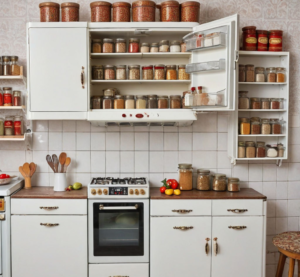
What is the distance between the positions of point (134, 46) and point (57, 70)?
0.69 metres

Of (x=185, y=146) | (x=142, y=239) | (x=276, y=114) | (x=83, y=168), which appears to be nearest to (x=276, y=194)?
(x=276, y=114)

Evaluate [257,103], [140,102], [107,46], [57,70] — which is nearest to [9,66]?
[57,70]

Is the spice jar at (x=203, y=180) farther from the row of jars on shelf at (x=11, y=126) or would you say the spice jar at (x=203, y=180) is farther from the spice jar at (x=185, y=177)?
the row of jars on shelf at (x=11, y=126)

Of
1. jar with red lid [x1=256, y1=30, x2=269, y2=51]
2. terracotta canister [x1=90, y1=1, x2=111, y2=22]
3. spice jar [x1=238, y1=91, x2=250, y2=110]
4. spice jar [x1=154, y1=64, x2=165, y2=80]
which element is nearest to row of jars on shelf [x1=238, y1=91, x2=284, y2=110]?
spice jar [x1=238, y1=91, x2=250, y2=110]

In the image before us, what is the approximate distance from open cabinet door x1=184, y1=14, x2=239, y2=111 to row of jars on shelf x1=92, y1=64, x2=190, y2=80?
0.60 ft

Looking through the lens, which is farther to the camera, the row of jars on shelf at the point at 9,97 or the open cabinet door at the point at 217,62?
the row of jars on shelf at the point at 9,97

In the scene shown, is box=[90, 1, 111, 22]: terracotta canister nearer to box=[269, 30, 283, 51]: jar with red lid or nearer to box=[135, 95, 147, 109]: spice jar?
box=[135, 95, 147, 109]: spice jar

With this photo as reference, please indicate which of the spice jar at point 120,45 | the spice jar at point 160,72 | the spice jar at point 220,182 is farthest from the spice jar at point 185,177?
the spice jar at point 120,45

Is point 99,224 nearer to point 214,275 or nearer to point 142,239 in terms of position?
point 142,239

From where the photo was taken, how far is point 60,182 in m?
3.23

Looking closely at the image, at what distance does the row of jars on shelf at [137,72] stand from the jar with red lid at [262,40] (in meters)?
0.71

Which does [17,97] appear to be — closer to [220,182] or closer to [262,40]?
[220,182]

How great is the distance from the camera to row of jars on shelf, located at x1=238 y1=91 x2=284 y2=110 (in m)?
3.19

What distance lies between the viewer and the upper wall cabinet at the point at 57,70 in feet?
9.86
